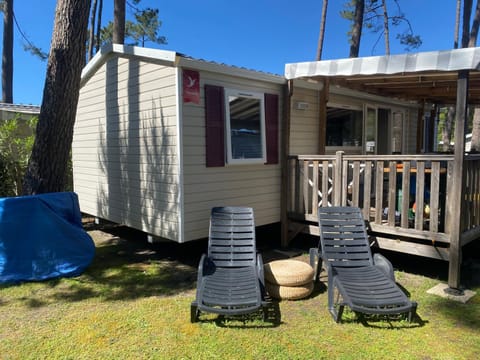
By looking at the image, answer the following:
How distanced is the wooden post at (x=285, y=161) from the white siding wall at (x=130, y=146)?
1.90 metres

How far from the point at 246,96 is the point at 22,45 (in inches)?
602

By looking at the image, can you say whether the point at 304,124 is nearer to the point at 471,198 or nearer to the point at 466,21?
the point at 471,198

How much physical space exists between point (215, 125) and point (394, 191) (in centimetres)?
249

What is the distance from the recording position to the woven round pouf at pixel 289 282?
3.96m

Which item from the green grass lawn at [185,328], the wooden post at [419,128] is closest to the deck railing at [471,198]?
the green grass lawn at [185,328]

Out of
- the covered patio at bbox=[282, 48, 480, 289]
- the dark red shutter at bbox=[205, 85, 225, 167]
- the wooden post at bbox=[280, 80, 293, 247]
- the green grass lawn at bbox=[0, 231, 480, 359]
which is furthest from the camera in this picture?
the wooden post at bbox=[280, 80, 293, 247]

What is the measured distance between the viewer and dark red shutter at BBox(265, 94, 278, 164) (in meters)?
5.59

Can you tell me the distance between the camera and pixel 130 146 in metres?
5.70

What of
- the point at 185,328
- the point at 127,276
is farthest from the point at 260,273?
the point at 127,276

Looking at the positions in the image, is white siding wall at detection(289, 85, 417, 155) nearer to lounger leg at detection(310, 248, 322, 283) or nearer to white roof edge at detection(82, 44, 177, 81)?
lounger leg at detection(310, 248, 322, 283)

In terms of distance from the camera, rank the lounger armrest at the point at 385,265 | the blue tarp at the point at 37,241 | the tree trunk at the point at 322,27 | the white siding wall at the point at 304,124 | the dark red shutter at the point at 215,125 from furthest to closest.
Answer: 1. the tree trunk at the point at 322,27
2. the white siding wall at the point at 304,124
3. the dark red shutter at the point at 215,125
4. the blue tarp at the point at 37,241
5. the lounger armrest at the point at 385,265

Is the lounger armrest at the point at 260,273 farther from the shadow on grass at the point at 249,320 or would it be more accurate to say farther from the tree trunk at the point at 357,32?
the tree trunk at the point at 357,32

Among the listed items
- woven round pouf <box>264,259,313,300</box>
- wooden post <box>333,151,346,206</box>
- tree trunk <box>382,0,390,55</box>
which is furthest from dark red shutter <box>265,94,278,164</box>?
tree trunk <box>382,0,390,55</box>

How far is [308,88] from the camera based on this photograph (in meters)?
6.20
